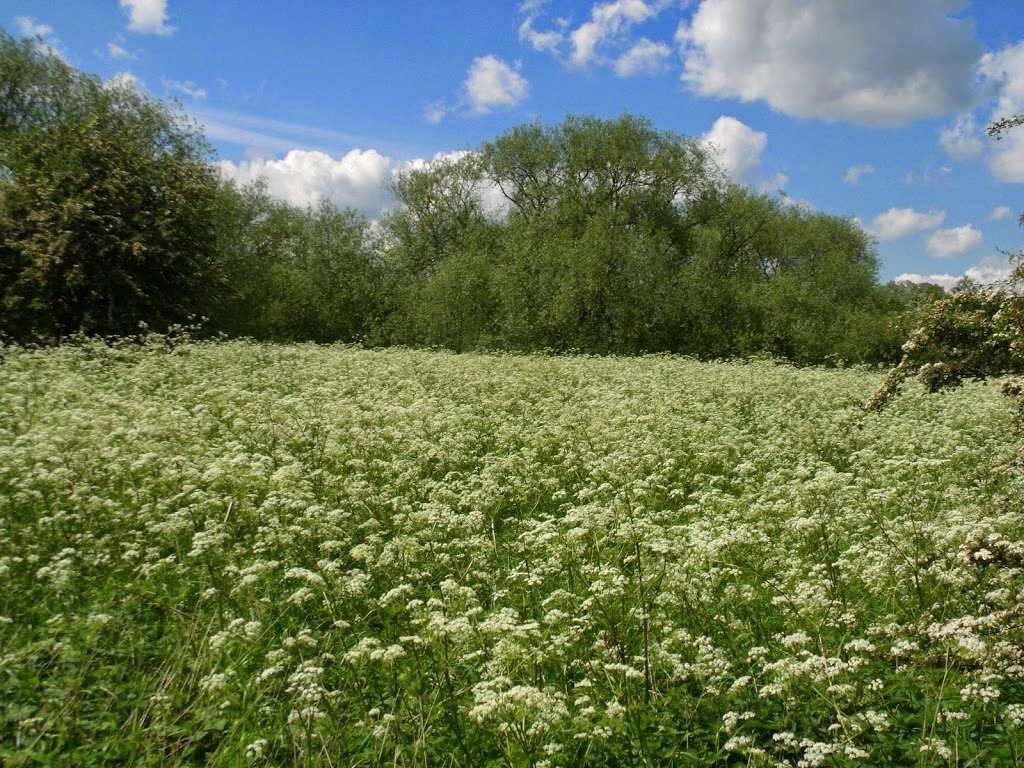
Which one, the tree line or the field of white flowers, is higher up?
the tree line

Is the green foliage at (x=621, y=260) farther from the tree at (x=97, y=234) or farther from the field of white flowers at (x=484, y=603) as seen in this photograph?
the field of white flowers at (x=484, y=603)

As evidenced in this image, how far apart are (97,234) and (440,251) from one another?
27.3 metres

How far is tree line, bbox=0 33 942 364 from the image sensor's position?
81.8 feet

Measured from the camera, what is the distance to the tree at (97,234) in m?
24.0

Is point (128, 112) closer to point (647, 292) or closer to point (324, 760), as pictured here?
point (647, 292)

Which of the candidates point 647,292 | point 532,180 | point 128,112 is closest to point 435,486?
point 647,292

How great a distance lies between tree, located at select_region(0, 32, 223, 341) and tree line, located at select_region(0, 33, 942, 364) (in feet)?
0.27

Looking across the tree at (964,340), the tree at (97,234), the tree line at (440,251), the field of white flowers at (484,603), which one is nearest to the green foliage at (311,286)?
the tree line at (440,251)

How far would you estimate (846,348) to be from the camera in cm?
3994

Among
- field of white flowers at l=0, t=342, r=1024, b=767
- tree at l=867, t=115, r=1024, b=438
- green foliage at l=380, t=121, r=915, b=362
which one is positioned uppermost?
green foliage at l=380, t=121, r=915, b=362

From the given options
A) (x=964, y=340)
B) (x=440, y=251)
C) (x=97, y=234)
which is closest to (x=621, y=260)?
(x=440, y=251)

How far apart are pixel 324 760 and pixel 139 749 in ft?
3.87

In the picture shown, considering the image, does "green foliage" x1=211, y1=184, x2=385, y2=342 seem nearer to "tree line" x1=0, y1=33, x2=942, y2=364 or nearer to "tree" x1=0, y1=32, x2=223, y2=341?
"tree line" x1=0, y1=33, x2=942, y2=364

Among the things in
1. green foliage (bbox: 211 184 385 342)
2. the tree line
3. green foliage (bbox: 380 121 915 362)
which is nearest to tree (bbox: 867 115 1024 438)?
the tree line
